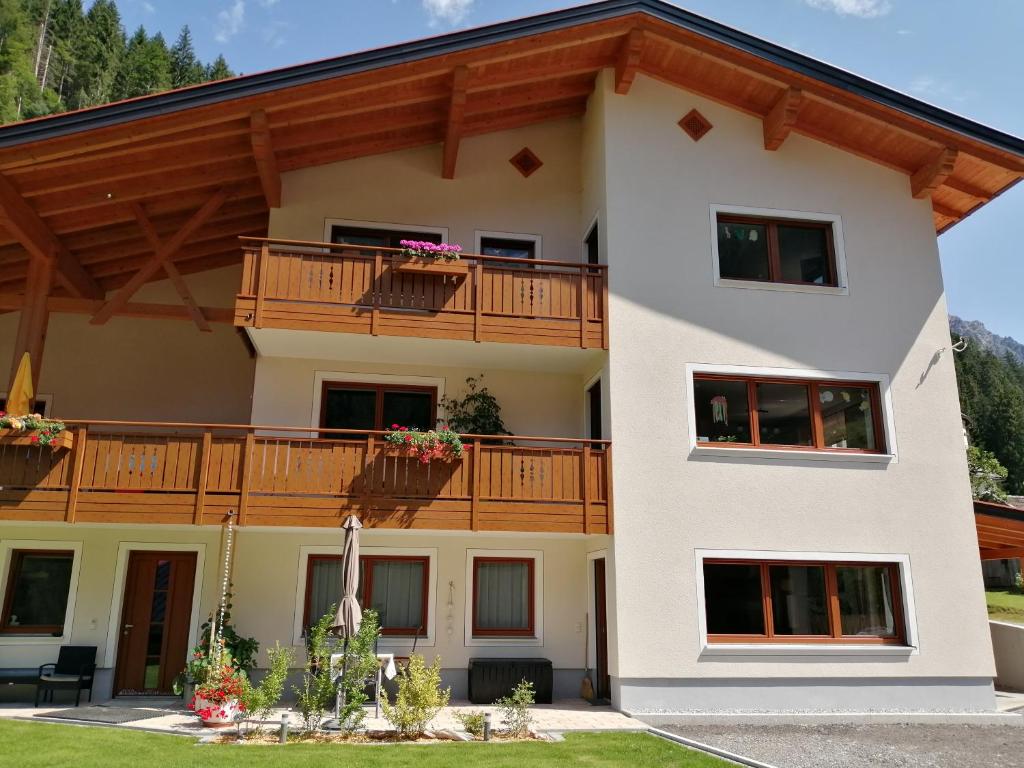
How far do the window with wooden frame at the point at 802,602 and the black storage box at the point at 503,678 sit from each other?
2.78 metres

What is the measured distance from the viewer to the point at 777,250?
1424 centimetres

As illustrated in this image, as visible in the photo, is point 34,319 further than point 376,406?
No

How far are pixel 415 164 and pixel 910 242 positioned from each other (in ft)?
30.8

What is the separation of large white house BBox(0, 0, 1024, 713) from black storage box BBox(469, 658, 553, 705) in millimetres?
559

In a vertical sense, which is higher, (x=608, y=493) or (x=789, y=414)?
(x=789, y=414)

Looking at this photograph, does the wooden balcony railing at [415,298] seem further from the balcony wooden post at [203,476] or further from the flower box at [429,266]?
the balcony wooden post at [203,476]

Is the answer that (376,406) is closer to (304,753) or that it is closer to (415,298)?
(415,298)

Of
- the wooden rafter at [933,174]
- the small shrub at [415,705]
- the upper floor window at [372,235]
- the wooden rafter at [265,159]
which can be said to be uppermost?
the wooden rafter at [933,174]

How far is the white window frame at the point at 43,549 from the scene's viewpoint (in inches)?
512

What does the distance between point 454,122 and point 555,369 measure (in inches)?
189

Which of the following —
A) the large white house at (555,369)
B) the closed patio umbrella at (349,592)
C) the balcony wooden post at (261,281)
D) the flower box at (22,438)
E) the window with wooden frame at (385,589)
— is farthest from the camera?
the window with wooden frame at (385,589)

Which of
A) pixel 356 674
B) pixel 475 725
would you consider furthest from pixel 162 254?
pixel 475 725

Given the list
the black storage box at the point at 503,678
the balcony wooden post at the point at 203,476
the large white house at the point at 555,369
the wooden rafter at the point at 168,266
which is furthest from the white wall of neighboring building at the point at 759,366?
the wooden rafter at the point at 168,266

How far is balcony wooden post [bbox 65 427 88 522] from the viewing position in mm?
11281
